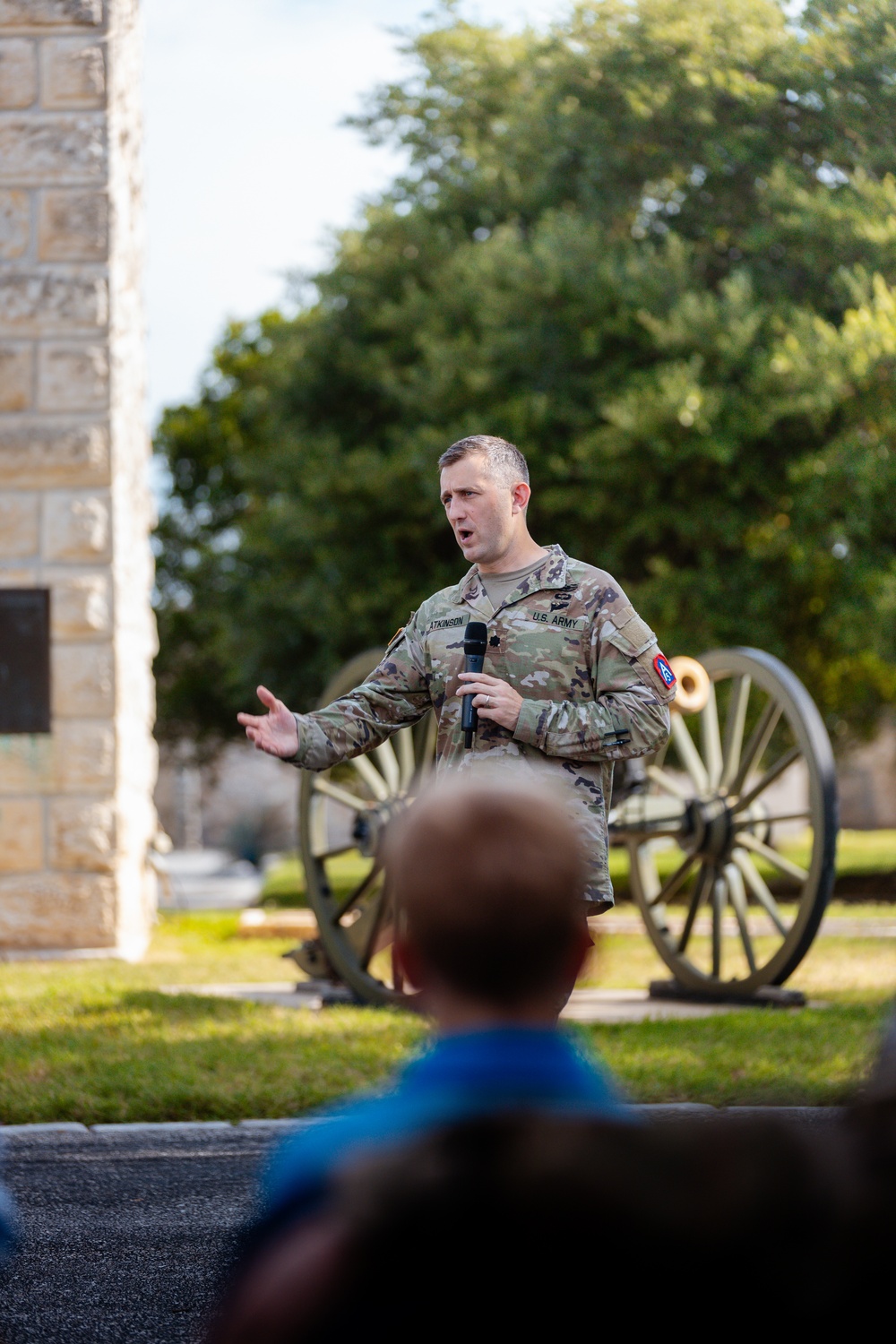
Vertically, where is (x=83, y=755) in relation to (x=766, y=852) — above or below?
above

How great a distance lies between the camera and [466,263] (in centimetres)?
1327

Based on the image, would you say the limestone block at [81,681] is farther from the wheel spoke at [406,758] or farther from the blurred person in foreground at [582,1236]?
the blurred person in foreground at [582,1236]

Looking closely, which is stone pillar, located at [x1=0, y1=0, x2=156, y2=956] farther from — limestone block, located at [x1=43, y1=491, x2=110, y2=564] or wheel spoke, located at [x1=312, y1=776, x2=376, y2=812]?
wheel spoke, located at [x1=312, y1=776, x2=376, y2=812]

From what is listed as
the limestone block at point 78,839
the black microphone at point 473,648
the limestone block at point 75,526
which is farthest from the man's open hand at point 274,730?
the limestone block at point 75,526

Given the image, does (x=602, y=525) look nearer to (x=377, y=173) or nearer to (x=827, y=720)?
(x=377, y=173)

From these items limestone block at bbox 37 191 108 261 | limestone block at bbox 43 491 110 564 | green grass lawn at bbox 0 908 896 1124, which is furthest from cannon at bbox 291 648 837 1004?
limestone block at bbox 37 191 108 261

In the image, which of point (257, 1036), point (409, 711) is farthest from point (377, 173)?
point (409, 711)

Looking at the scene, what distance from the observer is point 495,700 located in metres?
3.33

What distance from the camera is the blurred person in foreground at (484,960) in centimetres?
134

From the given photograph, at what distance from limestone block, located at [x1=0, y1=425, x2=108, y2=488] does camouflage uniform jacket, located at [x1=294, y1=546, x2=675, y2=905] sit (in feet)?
14.9

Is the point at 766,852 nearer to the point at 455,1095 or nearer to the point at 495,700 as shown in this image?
the point at 495,700

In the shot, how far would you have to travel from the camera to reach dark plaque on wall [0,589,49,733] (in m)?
7.68

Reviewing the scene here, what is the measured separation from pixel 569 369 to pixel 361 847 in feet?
22.4

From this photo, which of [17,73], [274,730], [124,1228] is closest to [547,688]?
[274,730]
